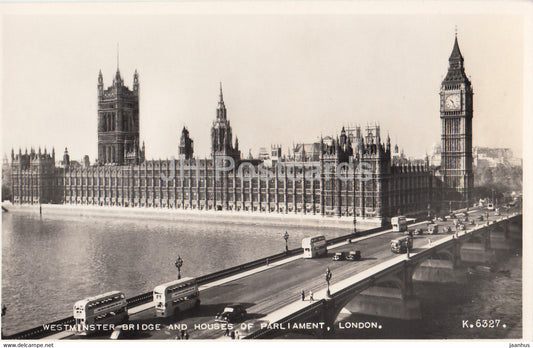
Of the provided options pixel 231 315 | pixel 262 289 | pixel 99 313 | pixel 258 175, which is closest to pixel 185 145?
pixel 258 175

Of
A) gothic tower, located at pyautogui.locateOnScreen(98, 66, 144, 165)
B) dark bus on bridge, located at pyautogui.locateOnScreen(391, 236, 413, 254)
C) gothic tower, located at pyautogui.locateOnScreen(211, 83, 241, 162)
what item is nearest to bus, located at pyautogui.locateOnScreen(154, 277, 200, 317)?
dark bus on bridge, located at pyautogui.locateOnScreen(391, 236, 413, 254)

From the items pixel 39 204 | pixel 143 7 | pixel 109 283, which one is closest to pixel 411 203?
pixel 109 283

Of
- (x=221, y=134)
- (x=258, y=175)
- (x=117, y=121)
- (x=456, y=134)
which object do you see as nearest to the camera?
(x=258, y=175)

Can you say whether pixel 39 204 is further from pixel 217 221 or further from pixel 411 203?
pixel 411 203

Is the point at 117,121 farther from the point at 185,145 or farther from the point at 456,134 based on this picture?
the point at 456,134

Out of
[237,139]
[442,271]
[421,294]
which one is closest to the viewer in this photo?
[421,294]

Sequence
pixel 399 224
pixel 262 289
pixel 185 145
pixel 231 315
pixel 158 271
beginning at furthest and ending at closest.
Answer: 1. pixel 185 145
2. pixel 399 224
3. pixel 158 271
4. pixel 262 289
5. pixel 231 315
